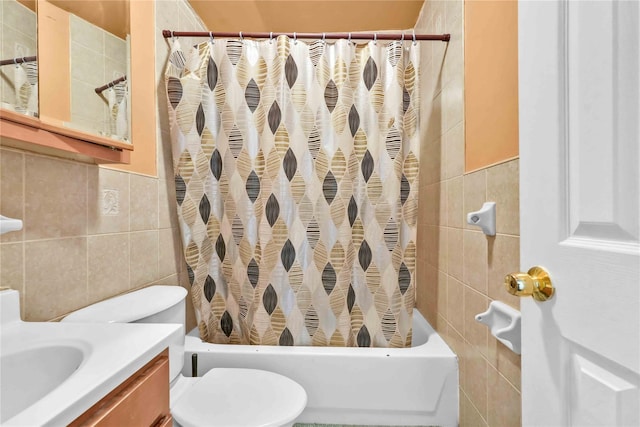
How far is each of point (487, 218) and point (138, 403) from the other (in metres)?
1.04

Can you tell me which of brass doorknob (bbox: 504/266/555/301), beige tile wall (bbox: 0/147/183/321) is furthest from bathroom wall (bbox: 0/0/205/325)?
brass doorknob (bbox: 504/266/555/301)

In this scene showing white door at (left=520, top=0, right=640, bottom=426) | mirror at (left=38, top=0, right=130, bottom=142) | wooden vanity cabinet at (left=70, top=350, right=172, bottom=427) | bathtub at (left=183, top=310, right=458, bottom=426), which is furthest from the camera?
bathtub at (left=183, top=310, right=458, bottom=426)

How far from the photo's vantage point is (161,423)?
687 millimetres

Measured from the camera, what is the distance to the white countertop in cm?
43

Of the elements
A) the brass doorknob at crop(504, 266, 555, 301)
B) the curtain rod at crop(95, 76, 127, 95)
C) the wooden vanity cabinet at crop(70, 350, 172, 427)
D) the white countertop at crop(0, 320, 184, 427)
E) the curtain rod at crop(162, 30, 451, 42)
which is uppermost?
the curtain rod at crop(162, 30, 451, 42)

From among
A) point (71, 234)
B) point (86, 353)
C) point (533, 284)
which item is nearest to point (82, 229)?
point (71, 234)

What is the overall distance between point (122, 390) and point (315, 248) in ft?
3.33

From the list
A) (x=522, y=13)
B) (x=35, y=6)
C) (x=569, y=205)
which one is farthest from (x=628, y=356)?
(x=35, y=6)

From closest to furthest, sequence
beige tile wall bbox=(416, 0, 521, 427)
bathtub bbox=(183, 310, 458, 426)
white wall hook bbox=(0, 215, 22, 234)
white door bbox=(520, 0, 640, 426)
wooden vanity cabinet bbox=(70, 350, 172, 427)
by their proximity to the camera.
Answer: white door bbox=(520, 0, 640, 426)
wooden vanity cabinet bbox=(70, 350, 172, 427)
white wall hook bbox=(0, 215, 22, 234)
beige tile wall bbox=(416, 0, 521, 427)
bathtub bbox=(183, 310, 458, 426)

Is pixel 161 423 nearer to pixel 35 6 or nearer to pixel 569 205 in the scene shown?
pixel 569 205

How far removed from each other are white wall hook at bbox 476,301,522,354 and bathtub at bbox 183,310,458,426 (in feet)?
1.56

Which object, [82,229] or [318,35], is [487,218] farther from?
[82,229]

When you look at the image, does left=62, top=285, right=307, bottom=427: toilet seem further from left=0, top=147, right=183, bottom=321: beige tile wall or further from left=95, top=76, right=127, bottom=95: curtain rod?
left=95, top=76, right=127, bottom=95: curtain rod

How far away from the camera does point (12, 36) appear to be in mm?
726
